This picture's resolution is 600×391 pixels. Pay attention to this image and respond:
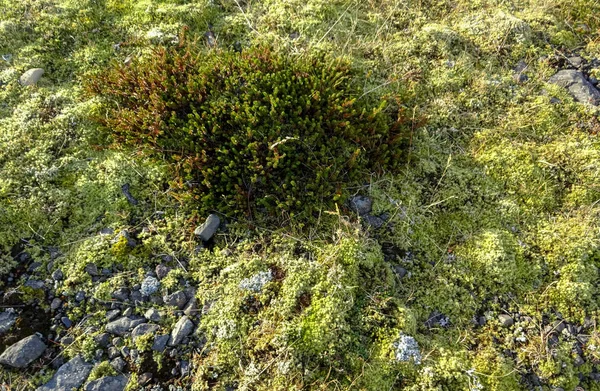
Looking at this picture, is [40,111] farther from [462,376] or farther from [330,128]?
[462,376]

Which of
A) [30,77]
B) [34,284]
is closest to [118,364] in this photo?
[34,284]

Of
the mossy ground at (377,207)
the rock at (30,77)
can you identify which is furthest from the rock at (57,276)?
the rock at (30,77)

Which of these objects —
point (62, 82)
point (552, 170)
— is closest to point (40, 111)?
point (62, 82)

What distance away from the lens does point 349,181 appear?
507cm

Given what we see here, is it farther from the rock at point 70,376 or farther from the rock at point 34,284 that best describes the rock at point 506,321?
the rock at point 34,284

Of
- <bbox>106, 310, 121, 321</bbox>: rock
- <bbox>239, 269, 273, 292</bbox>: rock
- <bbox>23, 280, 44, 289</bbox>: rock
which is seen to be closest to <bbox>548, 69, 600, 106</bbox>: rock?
<bbox>239, 269, 273, 292</bbox>: rock

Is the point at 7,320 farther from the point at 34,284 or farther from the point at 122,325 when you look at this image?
the point at 122,325

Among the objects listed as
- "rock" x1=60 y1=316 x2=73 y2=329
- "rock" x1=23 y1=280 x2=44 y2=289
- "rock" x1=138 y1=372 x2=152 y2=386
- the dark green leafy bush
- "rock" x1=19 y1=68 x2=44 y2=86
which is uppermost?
"rock" x1=19 y1=68 x2=44 y2=86

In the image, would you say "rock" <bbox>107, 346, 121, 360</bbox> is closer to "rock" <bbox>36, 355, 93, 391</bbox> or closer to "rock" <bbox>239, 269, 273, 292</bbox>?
"rock" <bbox>36, 355, 93, 391</bbox>

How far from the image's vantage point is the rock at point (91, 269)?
4.49 meters

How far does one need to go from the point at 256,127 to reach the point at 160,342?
2.61m

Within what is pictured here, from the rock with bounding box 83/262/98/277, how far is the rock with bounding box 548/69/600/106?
6.73 m

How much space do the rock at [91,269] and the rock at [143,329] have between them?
86 centimetres

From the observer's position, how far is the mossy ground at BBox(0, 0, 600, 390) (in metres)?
3.95
